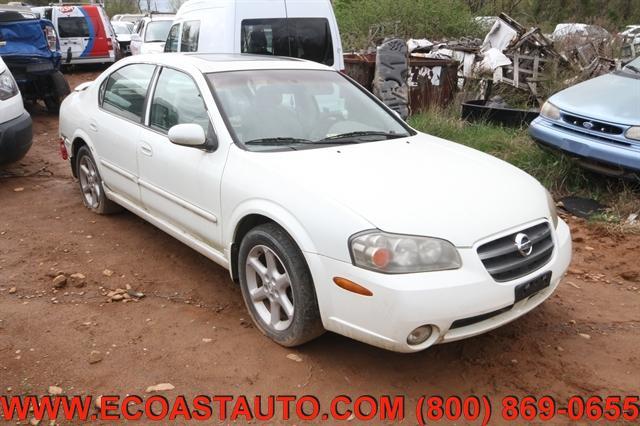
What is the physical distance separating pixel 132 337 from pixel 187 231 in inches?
32.7

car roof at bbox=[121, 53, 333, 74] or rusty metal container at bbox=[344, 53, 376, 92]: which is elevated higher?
car roof at bbox=[121, 53, 333, 74]

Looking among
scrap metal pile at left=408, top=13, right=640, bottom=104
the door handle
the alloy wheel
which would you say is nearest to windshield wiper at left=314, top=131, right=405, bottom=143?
the alloy wheel

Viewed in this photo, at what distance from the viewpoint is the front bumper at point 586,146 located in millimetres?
5016

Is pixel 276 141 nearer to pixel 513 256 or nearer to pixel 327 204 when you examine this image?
pixel 327 204

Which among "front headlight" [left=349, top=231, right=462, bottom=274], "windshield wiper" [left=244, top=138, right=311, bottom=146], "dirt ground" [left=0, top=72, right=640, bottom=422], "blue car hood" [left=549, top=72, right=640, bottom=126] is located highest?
"windshield wiper" [left=244, top=138, right=311, bottom=146]

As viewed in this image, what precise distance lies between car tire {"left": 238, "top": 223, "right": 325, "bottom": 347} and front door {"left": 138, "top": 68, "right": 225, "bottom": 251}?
365 millimetres

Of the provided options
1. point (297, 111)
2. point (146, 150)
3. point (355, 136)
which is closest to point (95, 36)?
point (146, 150)

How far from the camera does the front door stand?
137 inches

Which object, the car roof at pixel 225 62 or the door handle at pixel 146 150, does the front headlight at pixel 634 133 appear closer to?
the car roof at pixel 225 62

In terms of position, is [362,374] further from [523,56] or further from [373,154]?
[523,56]

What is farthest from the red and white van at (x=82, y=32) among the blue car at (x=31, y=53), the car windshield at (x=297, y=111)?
the car windshield at (x=297, y=111)

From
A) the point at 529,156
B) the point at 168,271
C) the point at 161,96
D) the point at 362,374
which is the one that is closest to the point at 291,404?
the point at 362,374

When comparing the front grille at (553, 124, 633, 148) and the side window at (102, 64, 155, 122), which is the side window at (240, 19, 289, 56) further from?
the front grille at (553, 124, 633, 148)

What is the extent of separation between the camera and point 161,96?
4.12m
